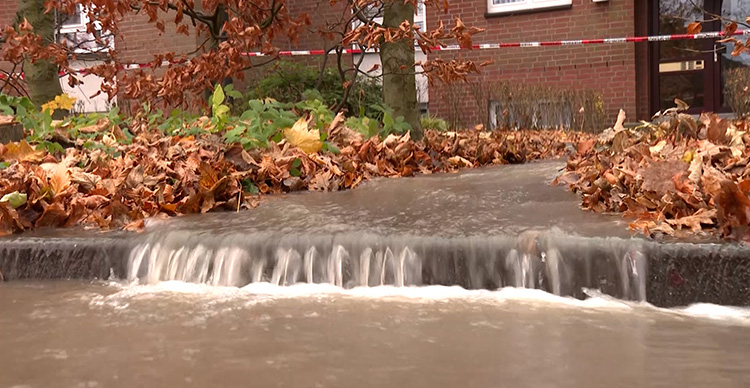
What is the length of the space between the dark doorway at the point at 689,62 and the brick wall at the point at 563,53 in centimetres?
75

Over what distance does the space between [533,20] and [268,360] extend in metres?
12.1

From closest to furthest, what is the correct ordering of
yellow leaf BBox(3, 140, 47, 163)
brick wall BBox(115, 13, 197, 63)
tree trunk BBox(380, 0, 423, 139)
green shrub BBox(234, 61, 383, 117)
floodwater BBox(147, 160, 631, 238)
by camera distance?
floodwater BBox(147, 160, 631, 238), yellow leaf BBox(3, 140, 47, 163), tree trunk BBox(380, 0, 423, 139), green shrub BBox(234, 61, 383, 117), brick wall BBox(115, 13, 197, 63)

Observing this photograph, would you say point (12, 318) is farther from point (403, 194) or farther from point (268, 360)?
point (403, 194)

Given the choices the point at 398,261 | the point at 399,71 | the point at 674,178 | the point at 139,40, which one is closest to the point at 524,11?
the point at 399,71

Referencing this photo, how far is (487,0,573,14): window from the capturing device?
512 inches

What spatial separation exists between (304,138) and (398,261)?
9.04ft

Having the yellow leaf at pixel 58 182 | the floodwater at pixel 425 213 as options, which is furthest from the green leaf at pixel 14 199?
the floodwater at pixel 425 213

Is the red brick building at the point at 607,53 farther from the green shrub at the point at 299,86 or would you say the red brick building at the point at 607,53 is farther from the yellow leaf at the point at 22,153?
the yellow leaf at the point at 22,153

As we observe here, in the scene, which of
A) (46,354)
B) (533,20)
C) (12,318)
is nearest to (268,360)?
(46,354)

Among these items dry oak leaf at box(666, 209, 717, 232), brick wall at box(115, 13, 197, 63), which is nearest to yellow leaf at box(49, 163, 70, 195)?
dry oak leaf at box(666, 209, 717, 232)

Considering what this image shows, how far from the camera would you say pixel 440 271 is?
9.24ft

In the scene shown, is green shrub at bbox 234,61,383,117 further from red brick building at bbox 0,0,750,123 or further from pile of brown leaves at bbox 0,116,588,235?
pile of brown leaves at bbox 0,116,588,235

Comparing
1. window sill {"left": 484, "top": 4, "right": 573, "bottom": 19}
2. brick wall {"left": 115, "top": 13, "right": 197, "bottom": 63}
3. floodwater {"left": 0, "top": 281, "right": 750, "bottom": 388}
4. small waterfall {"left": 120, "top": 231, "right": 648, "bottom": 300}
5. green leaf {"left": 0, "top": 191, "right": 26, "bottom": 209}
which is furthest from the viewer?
brick wall {"left": 115, "top": 13, "right": 197, "bottom": 63}

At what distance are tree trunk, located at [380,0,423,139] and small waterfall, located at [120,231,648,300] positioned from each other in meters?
4.43
